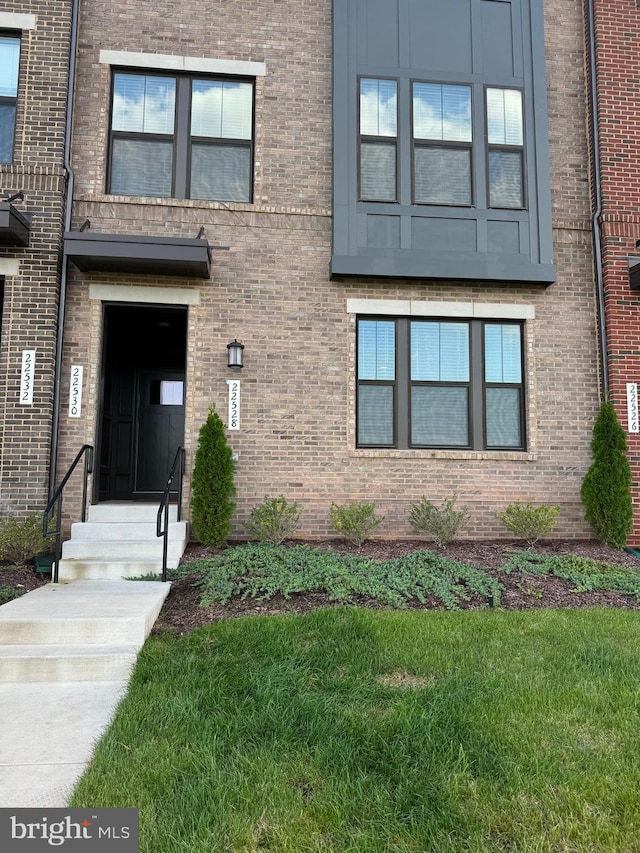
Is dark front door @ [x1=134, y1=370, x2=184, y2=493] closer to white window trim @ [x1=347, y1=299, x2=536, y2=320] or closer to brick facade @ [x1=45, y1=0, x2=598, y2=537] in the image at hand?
brick facade @ [x1=45, y1=0, x2=598, y2=537]

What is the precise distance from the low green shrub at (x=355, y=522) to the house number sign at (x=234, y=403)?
170 cm

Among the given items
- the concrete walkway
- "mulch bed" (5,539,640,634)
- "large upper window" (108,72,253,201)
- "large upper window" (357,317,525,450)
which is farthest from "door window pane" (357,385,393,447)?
the concrete walkway

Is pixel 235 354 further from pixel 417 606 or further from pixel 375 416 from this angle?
pixel 417 606

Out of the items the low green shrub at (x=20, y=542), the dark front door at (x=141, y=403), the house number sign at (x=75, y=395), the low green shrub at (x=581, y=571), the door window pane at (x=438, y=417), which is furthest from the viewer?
the dark front door at (x=141, y=403)

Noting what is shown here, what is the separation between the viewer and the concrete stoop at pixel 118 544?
21.1ft

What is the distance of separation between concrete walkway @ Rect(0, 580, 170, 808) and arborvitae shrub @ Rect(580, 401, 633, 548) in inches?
223

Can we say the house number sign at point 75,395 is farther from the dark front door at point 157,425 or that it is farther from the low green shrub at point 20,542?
the dark front door at point 157,425

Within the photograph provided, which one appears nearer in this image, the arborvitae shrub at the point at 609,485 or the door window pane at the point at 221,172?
the arborvitae shrub at the point at 609,485

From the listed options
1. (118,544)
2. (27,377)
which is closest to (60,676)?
(118,544)

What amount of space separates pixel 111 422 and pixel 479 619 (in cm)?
737

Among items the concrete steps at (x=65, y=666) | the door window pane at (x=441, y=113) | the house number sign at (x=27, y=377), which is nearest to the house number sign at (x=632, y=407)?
the door window pane at (x=441, y=113)

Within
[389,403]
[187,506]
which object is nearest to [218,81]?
[389,403]

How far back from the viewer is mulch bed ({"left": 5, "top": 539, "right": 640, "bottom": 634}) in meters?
5.24

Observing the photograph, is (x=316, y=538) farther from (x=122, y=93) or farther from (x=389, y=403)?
(x=122, y=93)
